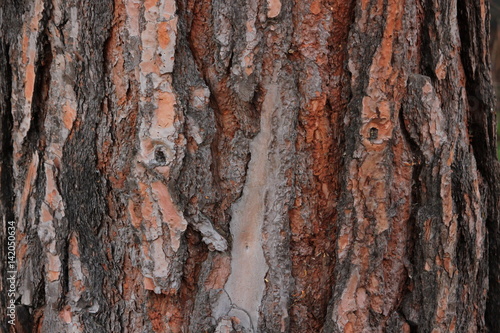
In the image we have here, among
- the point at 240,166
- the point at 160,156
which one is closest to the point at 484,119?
the point at 240,166

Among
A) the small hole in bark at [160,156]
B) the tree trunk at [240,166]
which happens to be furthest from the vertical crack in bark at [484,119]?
the small hole in bark at [160,156]

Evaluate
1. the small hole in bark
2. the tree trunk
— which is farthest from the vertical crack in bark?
the small hole in bark

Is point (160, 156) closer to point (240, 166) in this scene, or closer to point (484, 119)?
point (240, 166)

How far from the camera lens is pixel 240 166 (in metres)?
0.94

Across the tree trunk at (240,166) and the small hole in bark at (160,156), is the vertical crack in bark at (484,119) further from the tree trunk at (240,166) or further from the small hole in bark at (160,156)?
the small hole in bark at (160,156)

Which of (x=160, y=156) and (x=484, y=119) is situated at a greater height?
(x=484, y=119)

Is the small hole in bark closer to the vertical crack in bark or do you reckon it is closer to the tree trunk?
the tree trunk

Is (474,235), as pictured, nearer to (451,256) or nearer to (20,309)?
(451,256)

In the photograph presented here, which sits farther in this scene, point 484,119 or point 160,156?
point 484,119

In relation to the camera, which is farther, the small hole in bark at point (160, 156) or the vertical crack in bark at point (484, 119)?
the vertical crack in bark at point (484, 119)

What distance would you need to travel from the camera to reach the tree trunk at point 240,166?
2.95 ft

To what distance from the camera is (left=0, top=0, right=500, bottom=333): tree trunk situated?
90cm

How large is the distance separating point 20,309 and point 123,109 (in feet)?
1.48

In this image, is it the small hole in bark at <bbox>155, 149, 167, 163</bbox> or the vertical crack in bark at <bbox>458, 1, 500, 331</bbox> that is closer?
the small hole in bark at <bbox>155, 149, 167, 163</bbox>
